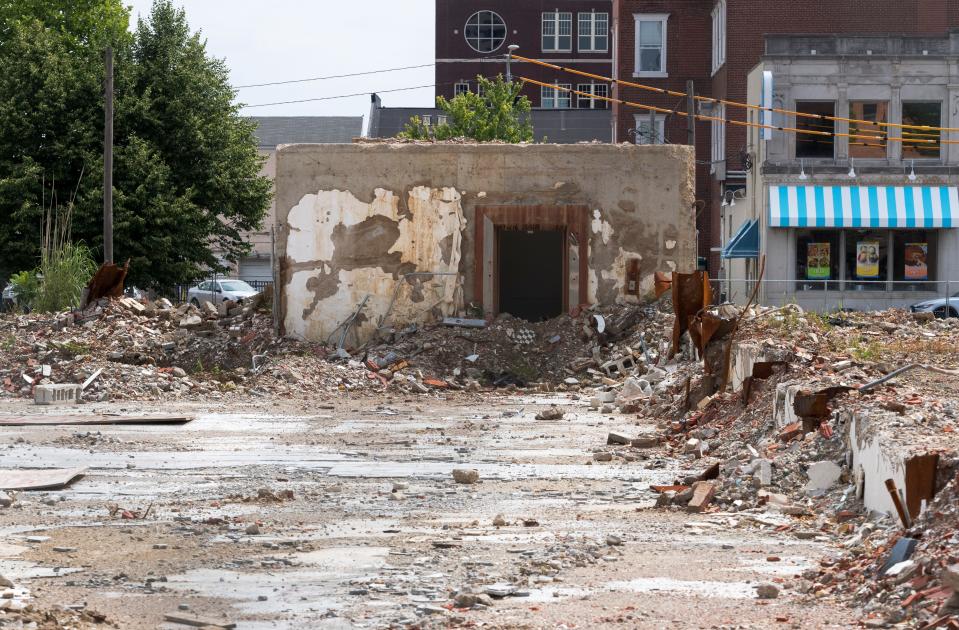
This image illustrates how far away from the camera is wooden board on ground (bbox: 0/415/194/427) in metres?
16.5

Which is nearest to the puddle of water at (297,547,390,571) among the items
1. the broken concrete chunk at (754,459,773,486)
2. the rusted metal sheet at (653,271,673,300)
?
the broken concrete chunk at (754,459,773,486)

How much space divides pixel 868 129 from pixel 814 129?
1575mm

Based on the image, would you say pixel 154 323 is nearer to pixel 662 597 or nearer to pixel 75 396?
pixel 75 396

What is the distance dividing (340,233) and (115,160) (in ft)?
47.8

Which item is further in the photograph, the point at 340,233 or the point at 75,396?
the point at 340,233

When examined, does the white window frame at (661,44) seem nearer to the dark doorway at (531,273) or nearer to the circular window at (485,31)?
the circular window at (485,31)

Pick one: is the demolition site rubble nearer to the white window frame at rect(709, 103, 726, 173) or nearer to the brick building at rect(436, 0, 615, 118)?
the white window frame at rect(709, 103, 726, 173)

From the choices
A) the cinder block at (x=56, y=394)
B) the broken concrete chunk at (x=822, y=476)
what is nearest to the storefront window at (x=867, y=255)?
the cinder block at (x=56, y=394)

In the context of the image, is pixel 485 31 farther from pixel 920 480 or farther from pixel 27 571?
pixel 27 571

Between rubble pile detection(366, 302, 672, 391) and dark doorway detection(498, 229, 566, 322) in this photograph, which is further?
dark doorway detection(498, 229, 566, 322)

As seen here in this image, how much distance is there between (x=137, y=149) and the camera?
119 feet

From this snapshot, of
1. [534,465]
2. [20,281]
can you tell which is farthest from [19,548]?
[20,281]

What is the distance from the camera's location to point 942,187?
39500 millimetres

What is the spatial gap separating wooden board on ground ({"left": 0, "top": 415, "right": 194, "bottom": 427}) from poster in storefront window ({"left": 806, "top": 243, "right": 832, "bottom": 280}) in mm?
26288
